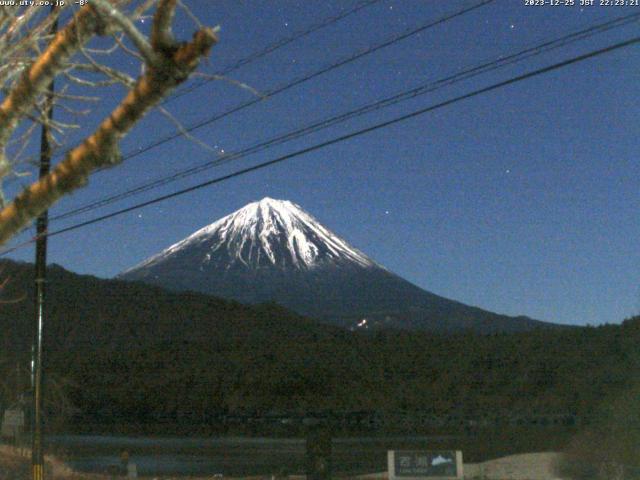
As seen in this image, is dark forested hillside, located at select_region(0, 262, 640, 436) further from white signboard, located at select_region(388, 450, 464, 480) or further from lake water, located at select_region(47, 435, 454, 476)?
white signboard, located at select_region(388, 450, 464, 480)

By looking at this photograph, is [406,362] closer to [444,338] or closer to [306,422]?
[444,338]

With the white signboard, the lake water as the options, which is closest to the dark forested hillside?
the lake water

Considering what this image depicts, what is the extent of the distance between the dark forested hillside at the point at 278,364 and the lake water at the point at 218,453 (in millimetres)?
18960

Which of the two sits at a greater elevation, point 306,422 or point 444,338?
point 444,338

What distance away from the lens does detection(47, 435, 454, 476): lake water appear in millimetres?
33663

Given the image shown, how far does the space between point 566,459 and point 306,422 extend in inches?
1686

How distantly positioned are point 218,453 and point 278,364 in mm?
50470

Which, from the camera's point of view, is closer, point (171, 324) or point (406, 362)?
point (406, 362)

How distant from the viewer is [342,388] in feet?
288

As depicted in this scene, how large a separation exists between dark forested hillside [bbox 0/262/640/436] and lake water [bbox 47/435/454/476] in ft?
62.2

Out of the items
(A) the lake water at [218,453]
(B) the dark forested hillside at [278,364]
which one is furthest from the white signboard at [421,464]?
(B) the dark forested hillside at [278,364]

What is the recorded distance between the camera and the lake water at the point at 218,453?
33.7 meters

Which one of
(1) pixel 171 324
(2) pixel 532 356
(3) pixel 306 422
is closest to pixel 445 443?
(3) pixel 306 422

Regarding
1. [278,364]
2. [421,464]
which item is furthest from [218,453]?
[278,364]
